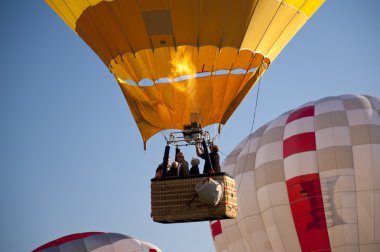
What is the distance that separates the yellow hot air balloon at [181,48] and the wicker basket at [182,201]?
3.74 feet

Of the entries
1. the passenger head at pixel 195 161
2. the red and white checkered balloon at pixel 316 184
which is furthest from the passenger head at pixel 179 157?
the red and white checkered balloon at pixel 316 184

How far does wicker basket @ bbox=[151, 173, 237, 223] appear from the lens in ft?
22.1

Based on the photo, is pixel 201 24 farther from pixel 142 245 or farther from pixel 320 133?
pixel 142 245

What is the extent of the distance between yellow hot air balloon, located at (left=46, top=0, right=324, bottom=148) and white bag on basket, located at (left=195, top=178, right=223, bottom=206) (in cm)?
130

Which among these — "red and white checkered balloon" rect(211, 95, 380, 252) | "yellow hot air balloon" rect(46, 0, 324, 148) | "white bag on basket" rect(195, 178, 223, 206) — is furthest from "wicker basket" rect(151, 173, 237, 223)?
"red and white checkered balloon" rect(211, 95, 380, 252)

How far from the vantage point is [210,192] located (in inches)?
258

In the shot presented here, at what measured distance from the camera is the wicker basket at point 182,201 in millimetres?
6734

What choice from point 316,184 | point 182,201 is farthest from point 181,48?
point 316,184

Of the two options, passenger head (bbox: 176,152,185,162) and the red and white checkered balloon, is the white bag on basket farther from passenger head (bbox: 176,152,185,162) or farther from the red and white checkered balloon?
the red and white checkered balloon

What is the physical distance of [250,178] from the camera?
13656 mm

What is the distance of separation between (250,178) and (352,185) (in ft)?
6.99

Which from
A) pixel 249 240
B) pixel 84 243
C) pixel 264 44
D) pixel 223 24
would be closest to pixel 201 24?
pixel 223 24

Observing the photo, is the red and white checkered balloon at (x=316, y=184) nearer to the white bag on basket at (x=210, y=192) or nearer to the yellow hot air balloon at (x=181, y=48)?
the yellow hot air balloon at (x=181, y=48)

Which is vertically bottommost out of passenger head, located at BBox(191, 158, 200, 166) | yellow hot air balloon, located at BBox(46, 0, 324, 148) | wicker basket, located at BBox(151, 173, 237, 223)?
wicker basket, located at BBox(151, 173, 237, 223)
